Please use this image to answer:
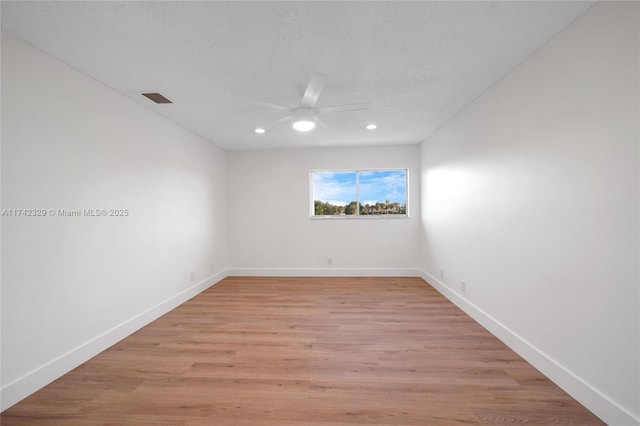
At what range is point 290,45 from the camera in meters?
1.83

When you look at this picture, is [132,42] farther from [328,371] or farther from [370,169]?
[370,169]

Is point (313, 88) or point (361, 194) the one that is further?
point (361, 194)

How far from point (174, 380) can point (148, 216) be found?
1822mm

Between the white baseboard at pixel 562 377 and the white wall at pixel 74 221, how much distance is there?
3.62 metres

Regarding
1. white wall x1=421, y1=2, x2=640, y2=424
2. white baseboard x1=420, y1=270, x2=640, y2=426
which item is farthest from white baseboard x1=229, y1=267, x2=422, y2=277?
white wall x1=421, y1=2, x2=640, y2=424

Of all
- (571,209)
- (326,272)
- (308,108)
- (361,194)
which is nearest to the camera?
(571,209)

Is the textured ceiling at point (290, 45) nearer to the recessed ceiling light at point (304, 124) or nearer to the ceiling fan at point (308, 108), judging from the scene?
the ceiling fan at point (308, 108)

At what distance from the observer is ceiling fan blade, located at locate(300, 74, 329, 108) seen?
188 cm

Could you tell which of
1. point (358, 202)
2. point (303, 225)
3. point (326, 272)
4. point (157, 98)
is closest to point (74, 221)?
point (157, 98)

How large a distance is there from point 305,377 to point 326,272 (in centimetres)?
297

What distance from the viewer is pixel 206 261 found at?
4.23 meters

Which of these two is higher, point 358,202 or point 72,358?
point 358,202

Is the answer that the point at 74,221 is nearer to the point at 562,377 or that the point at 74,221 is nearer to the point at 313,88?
the point at 313,88

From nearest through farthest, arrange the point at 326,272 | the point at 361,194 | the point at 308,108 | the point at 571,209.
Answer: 1. the point at 571,209
2. the point at 308,108
3. the point at 326,272
4. the point at 361,194
